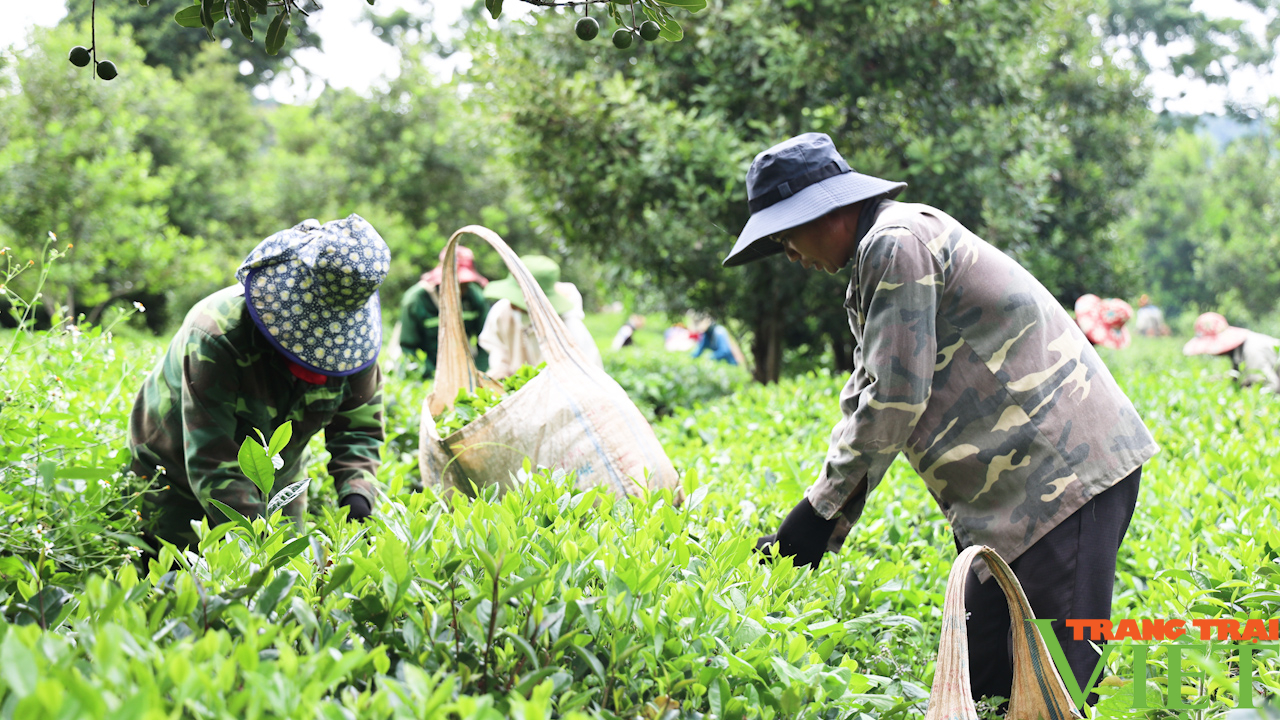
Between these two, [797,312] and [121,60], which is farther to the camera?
[121,60]

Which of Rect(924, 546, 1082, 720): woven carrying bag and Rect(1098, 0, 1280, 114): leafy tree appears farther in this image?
Rect(1098, 0, 1280, 114): leafy tree

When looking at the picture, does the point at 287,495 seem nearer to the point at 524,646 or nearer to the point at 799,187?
the point at 524,646

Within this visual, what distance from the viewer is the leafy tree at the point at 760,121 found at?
6.70 m

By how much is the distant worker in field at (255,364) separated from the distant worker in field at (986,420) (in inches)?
51.7

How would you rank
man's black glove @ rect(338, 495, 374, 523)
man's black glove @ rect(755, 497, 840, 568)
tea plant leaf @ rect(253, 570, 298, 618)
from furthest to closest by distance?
man's black glove @ rect(338, 495, 374, 523) → man's black glove @ rect(755, 497, 840, 568) → tea plant leaf @ rect(253, 570, 298, 618)

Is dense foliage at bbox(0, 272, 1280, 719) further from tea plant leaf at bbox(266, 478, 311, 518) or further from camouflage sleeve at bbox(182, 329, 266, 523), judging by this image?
camouflage sleeve at bbox(182, 329, 266, 523)

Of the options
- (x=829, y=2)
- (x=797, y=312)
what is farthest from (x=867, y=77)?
(x=797, y=312)

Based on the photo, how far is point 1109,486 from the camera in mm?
2068

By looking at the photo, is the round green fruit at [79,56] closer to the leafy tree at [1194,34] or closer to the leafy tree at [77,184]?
the leafy tree at [77,184]

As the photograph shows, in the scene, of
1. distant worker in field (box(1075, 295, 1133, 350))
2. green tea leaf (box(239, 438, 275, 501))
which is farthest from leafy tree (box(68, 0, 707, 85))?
distant worker in field (box(1075, 295, 1133, 350))

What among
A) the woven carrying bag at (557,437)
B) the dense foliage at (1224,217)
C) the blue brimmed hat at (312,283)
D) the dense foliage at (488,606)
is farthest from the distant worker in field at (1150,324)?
the blue brimmed hat at (312,283)

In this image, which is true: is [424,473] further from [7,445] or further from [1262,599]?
[1262,599]

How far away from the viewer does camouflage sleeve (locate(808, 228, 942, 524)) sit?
201 cm

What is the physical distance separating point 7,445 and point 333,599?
166 cm
